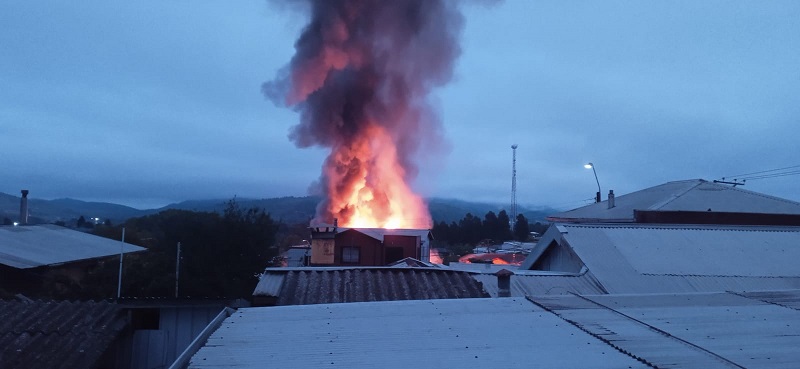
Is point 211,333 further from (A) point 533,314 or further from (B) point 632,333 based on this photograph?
(B) point 632,333

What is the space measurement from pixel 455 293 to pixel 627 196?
818 inches

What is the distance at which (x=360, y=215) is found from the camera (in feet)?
131

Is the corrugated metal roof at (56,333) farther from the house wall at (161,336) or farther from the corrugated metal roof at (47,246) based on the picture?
the corrugated metal roof at (47,246)

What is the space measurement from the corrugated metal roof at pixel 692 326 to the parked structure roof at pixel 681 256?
3559 millimetres

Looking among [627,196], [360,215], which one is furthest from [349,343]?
[360,215]

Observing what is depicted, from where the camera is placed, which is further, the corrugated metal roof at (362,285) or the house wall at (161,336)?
the house wall at (161,336)

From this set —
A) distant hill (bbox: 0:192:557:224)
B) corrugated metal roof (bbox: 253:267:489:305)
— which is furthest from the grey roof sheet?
distant hill (bbox: 0:192:557:224)

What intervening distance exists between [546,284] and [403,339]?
6058mm

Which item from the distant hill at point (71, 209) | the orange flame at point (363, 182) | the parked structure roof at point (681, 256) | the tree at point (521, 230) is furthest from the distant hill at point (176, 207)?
the parked structure roof at point (681, 256)

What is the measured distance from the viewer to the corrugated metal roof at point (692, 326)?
Answer: 4.22m

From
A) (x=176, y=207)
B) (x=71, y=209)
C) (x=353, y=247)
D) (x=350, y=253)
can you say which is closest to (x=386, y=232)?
(x=353, y=247)

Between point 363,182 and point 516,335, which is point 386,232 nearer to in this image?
point 363,182

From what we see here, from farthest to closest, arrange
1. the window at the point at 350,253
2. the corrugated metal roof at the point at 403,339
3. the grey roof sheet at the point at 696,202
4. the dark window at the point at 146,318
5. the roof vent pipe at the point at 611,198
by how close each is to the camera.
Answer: the window at the point at 350,253 → the roof vent pipe at the point at 611,198 → the grey roof sheet at the point at 696,202 → the dark window at the point at 146,318 → the corrugated metal roof at the point at 403,339

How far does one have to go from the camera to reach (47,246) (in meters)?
22.4
